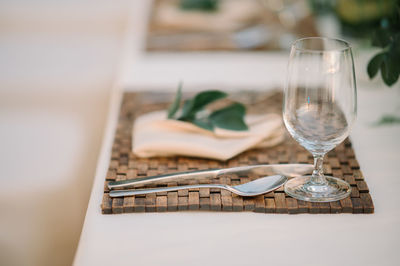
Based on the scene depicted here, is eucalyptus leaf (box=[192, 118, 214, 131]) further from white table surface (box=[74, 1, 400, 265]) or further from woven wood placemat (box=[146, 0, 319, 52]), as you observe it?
woven wood placemat (box=[146, 0, 319, 52])

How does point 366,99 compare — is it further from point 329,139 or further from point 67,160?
point 67,160

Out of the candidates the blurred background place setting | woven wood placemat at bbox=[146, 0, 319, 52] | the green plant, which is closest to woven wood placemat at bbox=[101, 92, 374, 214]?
the blurred background place setting

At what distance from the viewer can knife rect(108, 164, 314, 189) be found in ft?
2.31

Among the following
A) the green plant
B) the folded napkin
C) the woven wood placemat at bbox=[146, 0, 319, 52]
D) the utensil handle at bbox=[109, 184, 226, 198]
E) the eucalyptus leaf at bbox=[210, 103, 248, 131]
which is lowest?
the utensil handle at bbox=[109, 184, 226, 198]

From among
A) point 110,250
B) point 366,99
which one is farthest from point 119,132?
point 366,99

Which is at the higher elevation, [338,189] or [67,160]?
[67,160]

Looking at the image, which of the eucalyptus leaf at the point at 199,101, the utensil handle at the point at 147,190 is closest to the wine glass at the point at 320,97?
the utensil handle at the point at 147,190

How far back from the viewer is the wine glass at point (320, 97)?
2.07 feet

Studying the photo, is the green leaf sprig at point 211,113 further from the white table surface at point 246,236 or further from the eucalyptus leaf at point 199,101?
the white table surface at point 246,236

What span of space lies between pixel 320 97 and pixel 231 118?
9.8 inches

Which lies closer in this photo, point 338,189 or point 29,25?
point 338,189

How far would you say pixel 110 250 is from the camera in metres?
0.59

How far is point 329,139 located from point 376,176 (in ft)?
0.52

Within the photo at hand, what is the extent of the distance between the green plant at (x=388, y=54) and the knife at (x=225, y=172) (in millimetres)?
201
